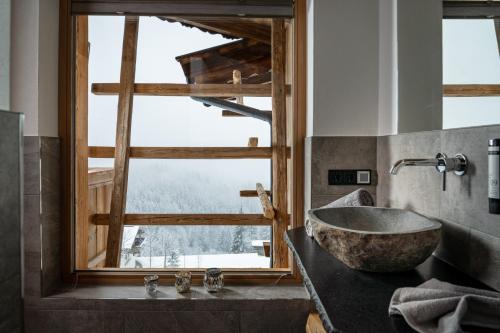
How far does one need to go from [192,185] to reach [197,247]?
380mm

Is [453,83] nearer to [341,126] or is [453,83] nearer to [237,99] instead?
[341,126]

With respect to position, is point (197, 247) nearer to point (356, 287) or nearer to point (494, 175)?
point (356, 287)

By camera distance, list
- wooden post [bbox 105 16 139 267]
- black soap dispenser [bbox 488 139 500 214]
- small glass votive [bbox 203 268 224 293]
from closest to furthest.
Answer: black soap dispenser [bbox 488 139 500 214]
small glass votive [bbox 203 268 224 293]
wooden post [bbox 105 16 139 267]

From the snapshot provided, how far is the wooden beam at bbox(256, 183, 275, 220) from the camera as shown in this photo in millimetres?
2363

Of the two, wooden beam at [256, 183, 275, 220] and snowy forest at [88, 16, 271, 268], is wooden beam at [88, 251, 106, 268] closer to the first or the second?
snowy forest at [88, 16, 271, 268]

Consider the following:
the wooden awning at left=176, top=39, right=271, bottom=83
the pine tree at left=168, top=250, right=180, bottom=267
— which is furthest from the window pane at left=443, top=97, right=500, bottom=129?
the pine tree at left=168, top=250, right=180, bottom=267

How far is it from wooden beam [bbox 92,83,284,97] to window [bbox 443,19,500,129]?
3.54ft

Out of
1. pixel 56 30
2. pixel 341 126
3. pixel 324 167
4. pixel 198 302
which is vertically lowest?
pixel 198 302

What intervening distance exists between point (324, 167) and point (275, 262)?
2.22 feet

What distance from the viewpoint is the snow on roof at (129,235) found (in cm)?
238

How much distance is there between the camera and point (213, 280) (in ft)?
7.21

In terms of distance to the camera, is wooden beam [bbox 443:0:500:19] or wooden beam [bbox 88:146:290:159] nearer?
wooden beam [bbox 443:0:500:19]

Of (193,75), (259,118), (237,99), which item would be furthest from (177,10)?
(259,118)

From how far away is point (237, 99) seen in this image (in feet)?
7.70
